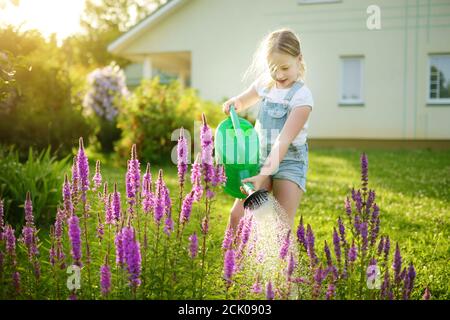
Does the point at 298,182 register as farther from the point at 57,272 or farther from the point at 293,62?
the point at 57,272

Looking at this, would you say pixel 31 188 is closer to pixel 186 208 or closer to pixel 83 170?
pixel 83 170

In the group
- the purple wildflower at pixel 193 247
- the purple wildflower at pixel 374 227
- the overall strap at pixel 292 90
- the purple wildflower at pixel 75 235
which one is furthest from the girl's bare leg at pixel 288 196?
the purple wildflower at pixel 75 235

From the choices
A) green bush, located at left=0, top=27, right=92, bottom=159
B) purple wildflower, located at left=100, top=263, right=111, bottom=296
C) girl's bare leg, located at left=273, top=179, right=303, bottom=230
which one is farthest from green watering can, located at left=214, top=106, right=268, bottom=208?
green bush, located at left=0, top=27, right=92, bottom=159

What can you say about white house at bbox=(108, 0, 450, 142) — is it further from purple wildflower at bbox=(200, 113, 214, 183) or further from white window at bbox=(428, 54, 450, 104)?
purple wildflower at bbox=(200, 113, 214, 183)

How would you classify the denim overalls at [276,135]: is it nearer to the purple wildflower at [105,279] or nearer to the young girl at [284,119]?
the young girl at [284,119]

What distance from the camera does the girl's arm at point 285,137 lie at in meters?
3.30

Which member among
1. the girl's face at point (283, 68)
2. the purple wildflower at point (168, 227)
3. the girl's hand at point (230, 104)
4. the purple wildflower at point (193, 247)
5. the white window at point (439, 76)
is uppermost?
the white window at point (439, 76)

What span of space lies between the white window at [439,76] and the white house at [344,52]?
3 cm

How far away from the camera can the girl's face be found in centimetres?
355

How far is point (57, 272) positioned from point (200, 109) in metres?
9.16

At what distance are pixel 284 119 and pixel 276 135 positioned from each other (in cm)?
12

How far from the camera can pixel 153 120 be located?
1072 cm

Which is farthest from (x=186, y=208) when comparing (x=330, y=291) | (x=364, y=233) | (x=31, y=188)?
(x=31, y=188)
